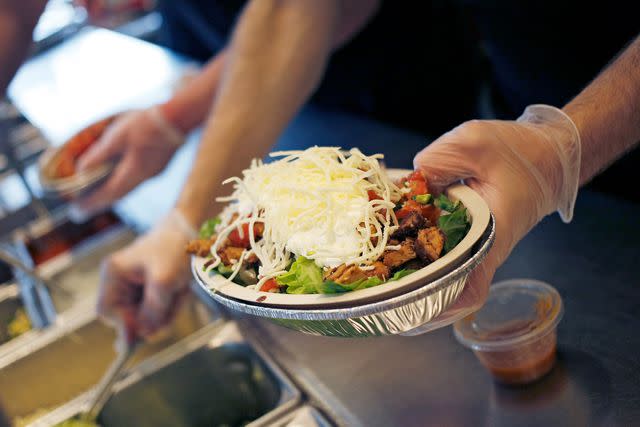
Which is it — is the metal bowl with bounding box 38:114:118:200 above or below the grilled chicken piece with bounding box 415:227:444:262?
below

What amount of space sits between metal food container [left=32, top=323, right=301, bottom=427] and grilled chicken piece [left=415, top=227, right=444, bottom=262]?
2.73 ft

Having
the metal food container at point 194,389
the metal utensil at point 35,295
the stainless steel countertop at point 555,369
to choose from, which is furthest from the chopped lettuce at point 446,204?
the metal utensil at point 35,295

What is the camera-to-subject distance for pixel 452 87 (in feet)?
9.52

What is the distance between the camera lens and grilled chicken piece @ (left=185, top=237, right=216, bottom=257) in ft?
4.25

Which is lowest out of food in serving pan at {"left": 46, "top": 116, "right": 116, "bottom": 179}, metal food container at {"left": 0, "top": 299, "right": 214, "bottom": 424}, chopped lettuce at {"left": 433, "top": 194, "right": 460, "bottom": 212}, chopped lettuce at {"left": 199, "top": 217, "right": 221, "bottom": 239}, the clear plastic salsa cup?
metal food container at {"left": 0, "top": 299, "right": 214, "bottom": 424}

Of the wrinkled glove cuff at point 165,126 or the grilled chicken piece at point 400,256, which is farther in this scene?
the wrinkled glove cuff at point 165,126

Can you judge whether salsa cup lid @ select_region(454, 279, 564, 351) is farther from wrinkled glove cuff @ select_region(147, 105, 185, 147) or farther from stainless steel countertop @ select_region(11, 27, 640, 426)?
wrinkled glove cuff @ select_region(147, 105, 185, 147)

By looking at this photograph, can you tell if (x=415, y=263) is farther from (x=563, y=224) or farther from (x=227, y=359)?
(x=227, y=359)

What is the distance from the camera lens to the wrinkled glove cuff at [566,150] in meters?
1.23

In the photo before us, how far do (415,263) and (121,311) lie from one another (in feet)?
3.84

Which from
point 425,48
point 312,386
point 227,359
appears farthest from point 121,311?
point 425,48

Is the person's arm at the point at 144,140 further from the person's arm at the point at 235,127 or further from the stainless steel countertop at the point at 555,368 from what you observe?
the stainless steel countertop at the point at 555,368

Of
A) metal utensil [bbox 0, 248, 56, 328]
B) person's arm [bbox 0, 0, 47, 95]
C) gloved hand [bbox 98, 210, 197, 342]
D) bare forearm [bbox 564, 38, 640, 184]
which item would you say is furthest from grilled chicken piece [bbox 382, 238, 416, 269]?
person's arm [bbox 0, 0, 47, 95]

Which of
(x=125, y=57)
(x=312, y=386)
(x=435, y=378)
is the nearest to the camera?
(x=435, y=378)
